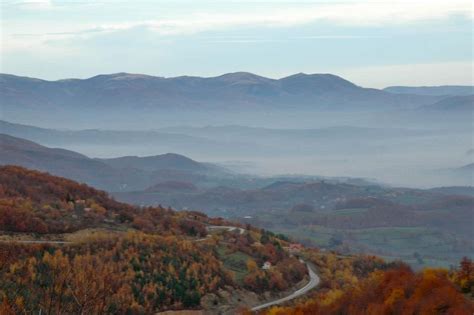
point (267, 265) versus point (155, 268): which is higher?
point (155, 268)

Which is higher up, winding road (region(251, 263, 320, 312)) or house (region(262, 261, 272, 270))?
house (region(262, 261, 272, 270))

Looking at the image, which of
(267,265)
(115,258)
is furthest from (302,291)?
(115,258)

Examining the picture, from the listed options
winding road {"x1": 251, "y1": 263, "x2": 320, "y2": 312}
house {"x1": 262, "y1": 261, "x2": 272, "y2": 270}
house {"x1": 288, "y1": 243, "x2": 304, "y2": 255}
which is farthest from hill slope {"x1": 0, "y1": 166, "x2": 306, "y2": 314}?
house {"x1": 288, "y1": 243, "x2": 304, "y2": 255}

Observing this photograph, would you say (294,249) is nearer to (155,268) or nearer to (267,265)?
(267,265)

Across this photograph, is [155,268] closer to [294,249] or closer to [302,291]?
[302,291]

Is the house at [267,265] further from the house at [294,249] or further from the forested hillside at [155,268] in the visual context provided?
the house at [294,249]

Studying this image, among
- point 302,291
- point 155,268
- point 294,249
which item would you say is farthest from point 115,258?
point 294,249

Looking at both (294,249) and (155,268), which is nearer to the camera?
(155,268)

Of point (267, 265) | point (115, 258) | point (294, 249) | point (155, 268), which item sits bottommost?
point (294, 249)

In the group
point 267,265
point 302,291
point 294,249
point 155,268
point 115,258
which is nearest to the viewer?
point 155,268

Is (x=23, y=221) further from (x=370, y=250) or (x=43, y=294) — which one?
(x=370, y=250)

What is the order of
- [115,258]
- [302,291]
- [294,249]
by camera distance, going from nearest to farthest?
[115,258]
[302,291]
[294,249]

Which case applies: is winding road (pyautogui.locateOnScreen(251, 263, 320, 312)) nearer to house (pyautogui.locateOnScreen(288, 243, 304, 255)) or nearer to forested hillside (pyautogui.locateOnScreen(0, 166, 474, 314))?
forested hillside (pyautogui.locateOnScreen(0, 166, 474, 314))

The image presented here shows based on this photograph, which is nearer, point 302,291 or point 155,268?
point 155,268
